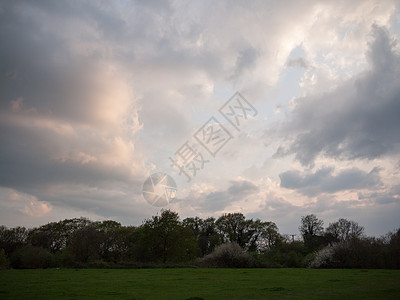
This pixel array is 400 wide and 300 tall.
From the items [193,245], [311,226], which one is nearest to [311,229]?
[311,226]

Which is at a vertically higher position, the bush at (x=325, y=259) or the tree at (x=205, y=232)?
the tree at (x=205, y=232)

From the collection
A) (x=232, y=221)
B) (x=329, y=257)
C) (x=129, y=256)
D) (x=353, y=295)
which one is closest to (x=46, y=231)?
(x=129, y=256)

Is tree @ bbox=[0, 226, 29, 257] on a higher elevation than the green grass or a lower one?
higher

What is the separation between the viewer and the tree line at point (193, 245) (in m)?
42.2

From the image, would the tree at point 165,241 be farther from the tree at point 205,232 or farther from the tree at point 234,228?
the tree at point 234,228

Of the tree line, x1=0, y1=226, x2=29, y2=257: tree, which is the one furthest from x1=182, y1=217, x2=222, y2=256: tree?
x1=0, y1=226, x2=29, y2=257: tree

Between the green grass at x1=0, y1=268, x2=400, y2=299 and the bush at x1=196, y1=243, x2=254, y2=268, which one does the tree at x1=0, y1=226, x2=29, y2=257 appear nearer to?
the bush at x1=196, y1=243, x2=254, y2=268

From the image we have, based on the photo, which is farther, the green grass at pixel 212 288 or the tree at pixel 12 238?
the tree at pixel 12 238

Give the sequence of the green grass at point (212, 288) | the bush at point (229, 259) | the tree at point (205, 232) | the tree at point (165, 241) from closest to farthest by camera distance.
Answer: the green grass at point (212, 288) → the bush at point (229, 259) → the tree at point (165, 241) → the tree at point (205, 232)

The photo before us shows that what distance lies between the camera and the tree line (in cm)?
4219

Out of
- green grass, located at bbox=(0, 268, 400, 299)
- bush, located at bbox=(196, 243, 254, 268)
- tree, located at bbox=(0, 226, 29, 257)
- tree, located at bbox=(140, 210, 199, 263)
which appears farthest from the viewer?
tree, located at bbox=(0, 226, 29, 257)

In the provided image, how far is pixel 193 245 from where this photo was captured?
57.6 meters

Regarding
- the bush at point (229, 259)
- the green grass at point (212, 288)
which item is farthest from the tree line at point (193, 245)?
the green grass at point (212, 288)

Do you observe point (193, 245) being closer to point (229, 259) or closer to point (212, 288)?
point (229, 259)
